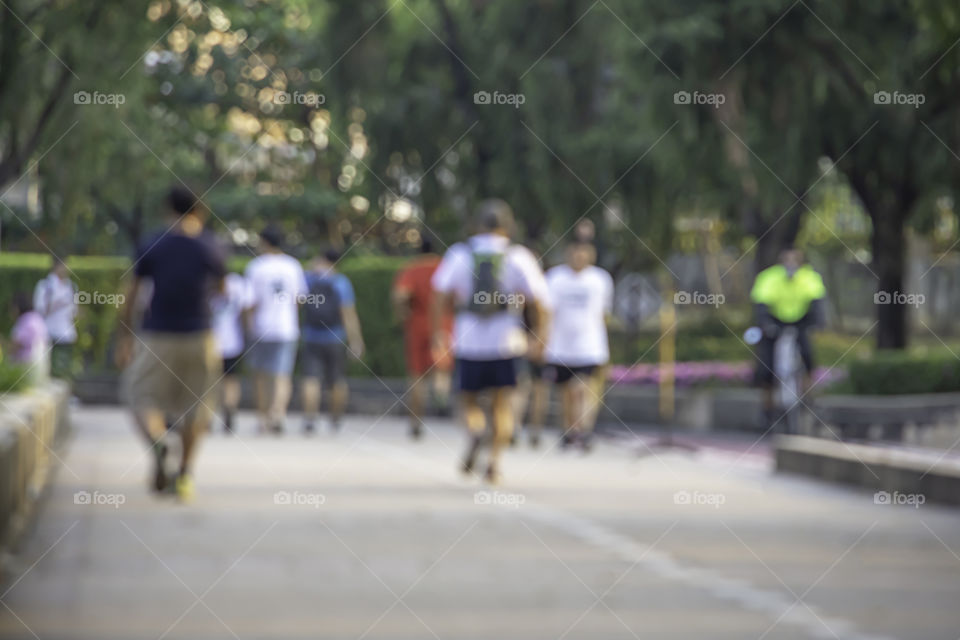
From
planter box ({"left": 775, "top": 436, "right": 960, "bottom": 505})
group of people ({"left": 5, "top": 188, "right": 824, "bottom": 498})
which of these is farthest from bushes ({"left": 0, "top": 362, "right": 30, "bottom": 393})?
planter box ({"left": 775, "top": 436, "right": 960, "bottom": 505})

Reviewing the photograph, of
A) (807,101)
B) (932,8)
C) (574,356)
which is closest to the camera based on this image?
(932,8)

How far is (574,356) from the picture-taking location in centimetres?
1733

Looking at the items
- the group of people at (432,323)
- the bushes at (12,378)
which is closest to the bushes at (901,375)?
the group of people at (432,323)

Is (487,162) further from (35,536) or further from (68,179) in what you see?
(35,536)

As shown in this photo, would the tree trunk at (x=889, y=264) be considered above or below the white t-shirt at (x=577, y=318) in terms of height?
above

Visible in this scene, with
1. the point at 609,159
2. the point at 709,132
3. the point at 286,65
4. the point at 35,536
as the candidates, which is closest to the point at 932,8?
the point at 35,536

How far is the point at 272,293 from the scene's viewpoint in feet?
62.2

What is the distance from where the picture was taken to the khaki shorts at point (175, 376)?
12297mm

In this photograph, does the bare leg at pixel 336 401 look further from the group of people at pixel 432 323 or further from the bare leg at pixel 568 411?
the bare leg at pixel 568 411

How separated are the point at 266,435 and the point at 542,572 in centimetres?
1089

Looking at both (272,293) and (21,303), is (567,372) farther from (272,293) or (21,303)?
(21,303)

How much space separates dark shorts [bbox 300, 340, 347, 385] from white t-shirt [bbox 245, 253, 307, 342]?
100 cm

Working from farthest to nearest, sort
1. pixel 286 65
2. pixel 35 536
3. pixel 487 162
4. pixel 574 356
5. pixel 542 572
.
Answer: pixel 286 65 < pixel 487 162 < pixel 574 356 < pixel 35 536 < pixel 542 572

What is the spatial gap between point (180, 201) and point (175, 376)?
107cm
